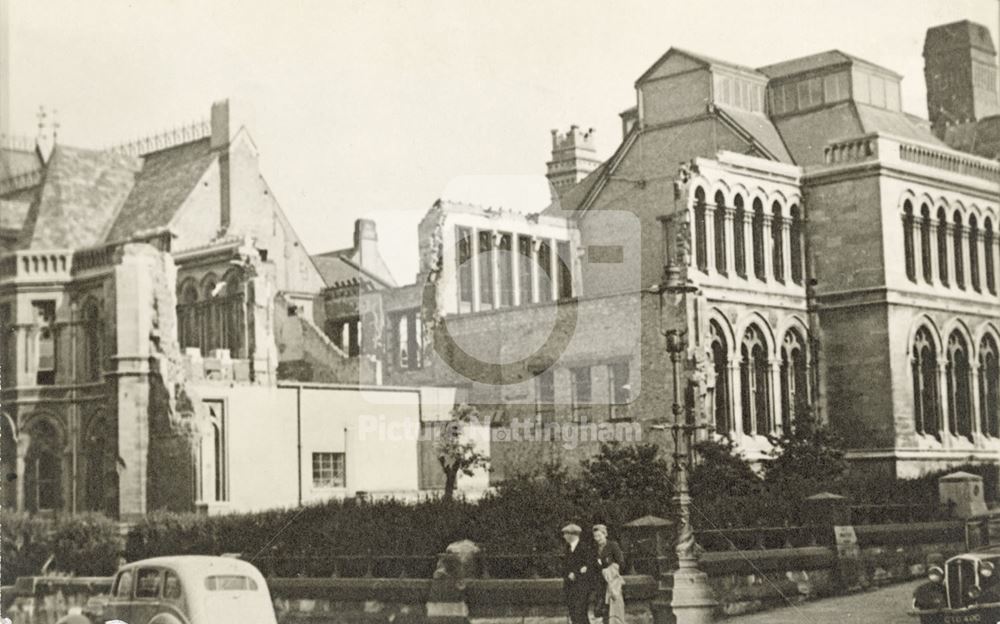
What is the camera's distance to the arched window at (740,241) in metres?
23.9

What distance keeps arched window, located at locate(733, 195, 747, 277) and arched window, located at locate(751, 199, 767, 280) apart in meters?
0.30

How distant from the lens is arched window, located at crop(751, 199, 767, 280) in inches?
952

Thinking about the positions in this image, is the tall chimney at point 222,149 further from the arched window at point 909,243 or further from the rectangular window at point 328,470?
the arched window at point 909,243

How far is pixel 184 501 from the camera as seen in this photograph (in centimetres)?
2044

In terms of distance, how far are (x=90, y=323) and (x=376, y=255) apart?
13.8 ft

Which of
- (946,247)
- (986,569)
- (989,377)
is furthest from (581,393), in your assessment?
(989,377)

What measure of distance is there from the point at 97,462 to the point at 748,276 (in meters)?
10.2

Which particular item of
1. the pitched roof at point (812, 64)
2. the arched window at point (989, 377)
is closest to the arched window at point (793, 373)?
the arched window at point (989, 377)

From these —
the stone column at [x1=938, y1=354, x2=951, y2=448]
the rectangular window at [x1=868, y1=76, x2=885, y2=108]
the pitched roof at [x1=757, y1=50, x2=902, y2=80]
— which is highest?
the pitched roof at [x1=757, y1=50, x2=902, y2=80]

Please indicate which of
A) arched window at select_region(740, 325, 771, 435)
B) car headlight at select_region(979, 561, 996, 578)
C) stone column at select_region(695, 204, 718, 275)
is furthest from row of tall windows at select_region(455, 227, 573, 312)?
car headlight at select_region(979, 561, 996, 578)

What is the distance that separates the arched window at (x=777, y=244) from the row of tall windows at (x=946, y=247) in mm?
2058

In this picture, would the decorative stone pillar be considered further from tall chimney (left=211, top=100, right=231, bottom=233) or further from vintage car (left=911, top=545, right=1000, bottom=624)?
vintage car (left=911, top=545, right=1000, bottom=624)

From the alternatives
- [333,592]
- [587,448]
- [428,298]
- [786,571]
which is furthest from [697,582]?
[428,298]

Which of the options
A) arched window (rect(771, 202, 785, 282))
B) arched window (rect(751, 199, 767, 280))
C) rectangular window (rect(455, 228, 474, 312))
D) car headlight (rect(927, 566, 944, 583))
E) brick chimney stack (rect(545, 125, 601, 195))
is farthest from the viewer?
arched window (rect(771, 202, 785, 282))
